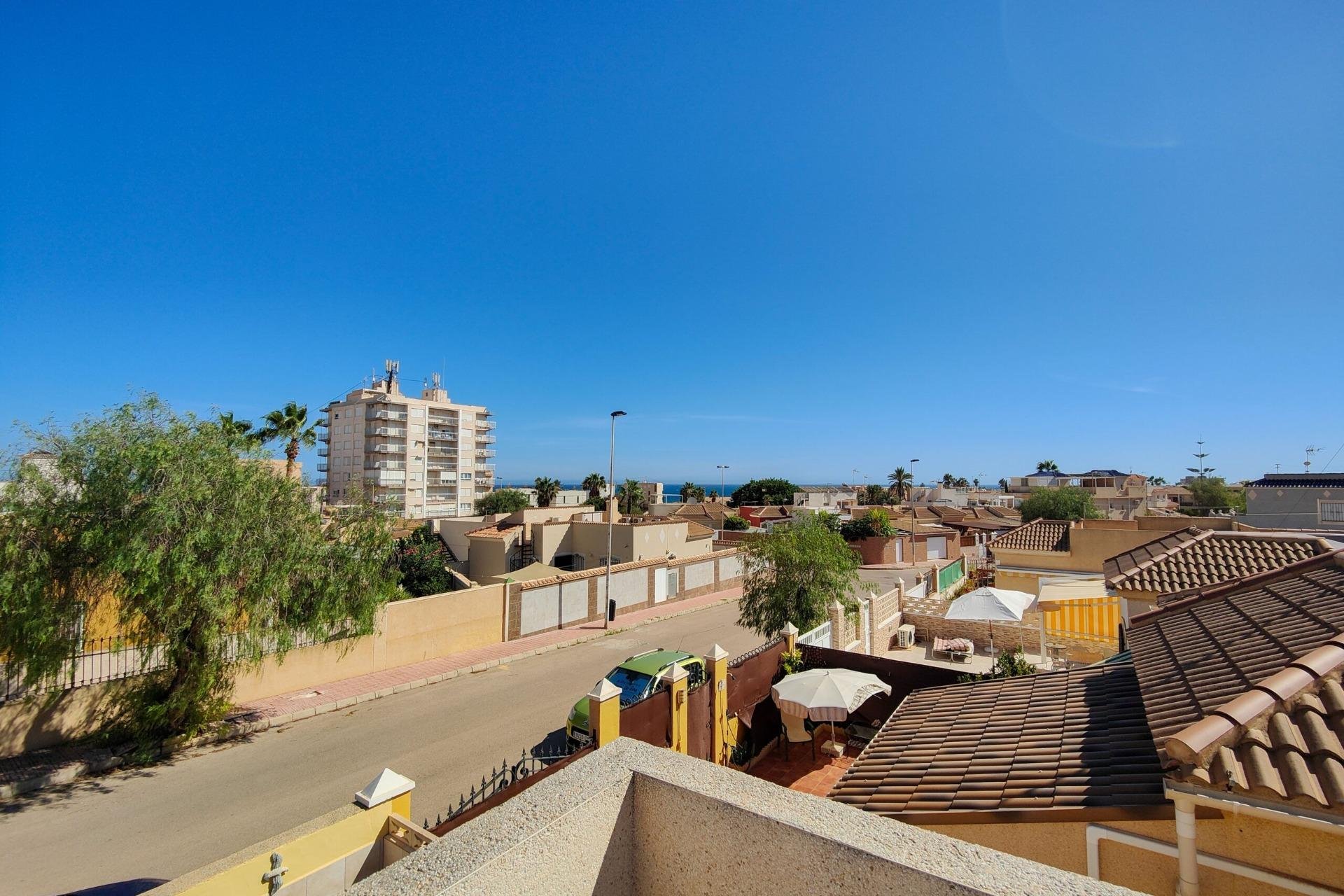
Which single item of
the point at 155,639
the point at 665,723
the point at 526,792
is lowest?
the point at 665,723

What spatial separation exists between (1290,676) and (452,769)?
1107 centimetres

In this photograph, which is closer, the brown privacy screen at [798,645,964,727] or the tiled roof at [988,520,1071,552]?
the brown privacy screen at [798,645,964,727]

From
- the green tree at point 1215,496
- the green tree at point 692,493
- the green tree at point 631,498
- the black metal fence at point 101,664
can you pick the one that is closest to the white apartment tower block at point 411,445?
the green tree at point 631,498

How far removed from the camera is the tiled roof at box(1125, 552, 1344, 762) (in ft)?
14.1

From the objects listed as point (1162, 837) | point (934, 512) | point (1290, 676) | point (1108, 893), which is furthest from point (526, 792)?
point (934, 512)

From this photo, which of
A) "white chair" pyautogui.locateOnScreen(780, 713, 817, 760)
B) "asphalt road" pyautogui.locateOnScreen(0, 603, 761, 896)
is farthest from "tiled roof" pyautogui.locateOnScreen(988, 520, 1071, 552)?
"asphalt road" pyautogui.locateOnScreen(0, 603, 761, 896)

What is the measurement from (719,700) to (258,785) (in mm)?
7985

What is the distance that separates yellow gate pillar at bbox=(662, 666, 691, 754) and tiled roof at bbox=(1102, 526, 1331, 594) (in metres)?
7.86

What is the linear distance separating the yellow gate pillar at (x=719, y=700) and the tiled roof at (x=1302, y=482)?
37272mm

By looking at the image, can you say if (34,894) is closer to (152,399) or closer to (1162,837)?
(152,399)

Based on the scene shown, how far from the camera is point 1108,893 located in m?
1.80

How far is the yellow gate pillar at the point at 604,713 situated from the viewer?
862cm

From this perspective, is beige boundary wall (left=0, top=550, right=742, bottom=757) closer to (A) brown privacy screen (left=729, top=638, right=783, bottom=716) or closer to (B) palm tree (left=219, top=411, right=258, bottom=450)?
(B) palm tree (left=219, top=411, right=258, bottom=450)

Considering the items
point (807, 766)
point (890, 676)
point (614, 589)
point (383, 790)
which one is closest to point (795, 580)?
point (890, 676)
